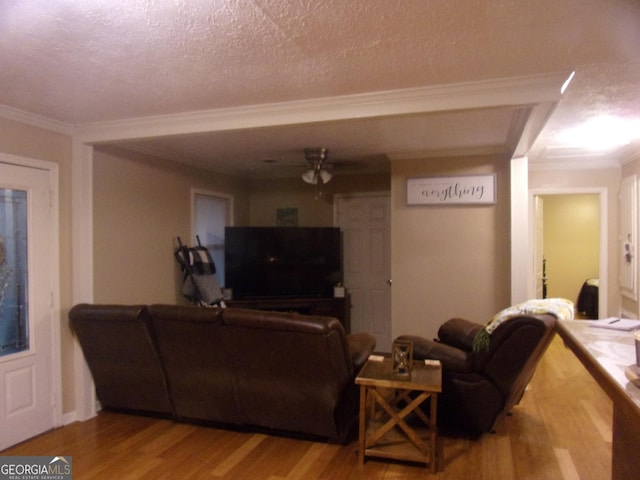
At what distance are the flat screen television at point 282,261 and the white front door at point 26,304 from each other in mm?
2278

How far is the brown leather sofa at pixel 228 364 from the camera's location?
109 inches

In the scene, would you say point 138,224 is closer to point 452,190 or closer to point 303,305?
point 303,305

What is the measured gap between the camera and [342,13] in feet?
5.55

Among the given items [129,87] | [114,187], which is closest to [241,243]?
[114,187]

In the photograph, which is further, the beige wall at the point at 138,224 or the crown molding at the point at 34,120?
the beige wall at the point at 138,224

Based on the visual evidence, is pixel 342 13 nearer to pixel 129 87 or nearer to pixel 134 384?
pixel 129 87

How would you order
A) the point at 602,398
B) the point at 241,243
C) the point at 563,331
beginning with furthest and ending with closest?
the point at 241,243, the point at 602,398, the point at 563,331

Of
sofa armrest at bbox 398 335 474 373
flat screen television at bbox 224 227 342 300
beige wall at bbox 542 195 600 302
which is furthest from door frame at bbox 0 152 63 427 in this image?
beige wall at bbox 542 195 600 302

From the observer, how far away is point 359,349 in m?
3.12

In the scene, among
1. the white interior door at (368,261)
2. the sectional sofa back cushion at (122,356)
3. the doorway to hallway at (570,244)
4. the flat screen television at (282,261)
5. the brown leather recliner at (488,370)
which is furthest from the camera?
the doorway to hallway at (570,244)

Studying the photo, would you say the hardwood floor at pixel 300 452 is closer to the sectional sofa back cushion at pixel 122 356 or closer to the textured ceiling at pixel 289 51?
the sectional sofa back cushion at pixel 122 356

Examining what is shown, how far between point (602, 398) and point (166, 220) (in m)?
4.47

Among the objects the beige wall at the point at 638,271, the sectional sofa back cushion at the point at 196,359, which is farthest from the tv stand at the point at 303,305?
the beige wall at the point at 638,271

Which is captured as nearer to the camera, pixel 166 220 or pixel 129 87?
pixel 129 87
